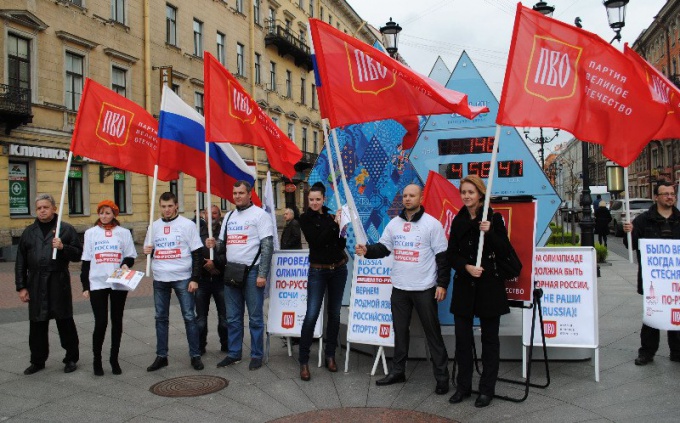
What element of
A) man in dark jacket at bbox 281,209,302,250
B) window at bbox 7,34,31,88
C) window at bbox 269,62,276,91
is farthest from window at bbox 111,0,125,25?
man in dark jacket at bbox 281,209,302,250

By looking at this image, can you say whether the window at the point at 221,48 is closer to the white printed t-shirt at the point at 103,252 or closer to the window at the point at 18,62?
the window at the point at 18,62

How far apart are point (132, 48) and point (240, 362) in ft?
71.1

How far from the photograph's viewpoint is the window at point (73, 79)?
71.3 feet

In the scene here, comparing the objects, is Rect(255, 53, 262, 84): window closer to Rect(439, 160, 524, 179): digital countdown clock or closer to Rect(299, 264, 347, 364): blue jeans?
Rect(439, 160, 524, 179): digital countdown clock

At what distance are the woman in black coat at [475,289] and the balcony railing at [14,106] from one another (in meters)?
17.7

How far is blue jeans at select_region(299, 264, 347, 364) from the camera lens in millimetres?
5996

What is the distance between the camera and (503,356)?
6.33 m

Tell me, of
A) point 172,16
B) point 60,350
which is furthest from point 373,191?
point 172,16

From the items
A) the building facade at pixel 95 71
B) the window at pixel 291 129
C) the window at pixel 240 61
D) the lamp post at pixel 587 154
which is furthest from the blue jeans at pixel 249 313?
the window at pixel 291 129

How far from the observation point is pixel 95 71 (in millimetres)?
22797

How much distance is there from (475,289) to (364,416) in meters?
1.42

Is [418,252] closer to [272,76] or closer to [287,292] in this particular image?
[287,292]

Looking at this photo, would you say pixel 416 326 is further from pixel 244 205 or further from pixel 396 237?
pixel 244 205

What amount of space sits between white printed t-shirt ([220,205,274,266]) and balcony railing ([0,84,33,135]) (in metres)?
15.4
